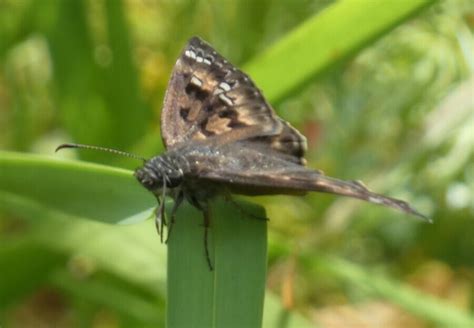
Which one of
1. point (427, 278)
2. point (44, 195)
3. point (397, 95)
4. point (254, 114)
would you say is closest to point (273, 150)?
point (254, 114)

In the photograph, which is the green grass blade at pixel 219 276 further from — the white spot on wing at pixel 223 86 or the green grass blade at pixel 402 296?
the green grass blade at pixel 402 296

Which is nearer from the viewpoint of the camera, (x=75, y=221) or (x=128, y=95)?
(x=75, y=221)

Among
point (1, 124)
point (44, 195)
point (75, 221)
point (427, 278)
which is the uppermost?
point (1, 124)

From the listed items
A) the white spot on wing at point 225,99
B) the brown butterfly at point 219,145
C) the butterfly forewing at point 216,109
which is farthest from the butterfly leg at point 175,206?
the white spot on wing at point 225,99

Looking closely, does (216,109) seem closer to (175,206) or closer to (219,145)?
(219,145)

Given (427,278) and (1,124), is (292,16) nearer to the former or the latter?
(427,278)
